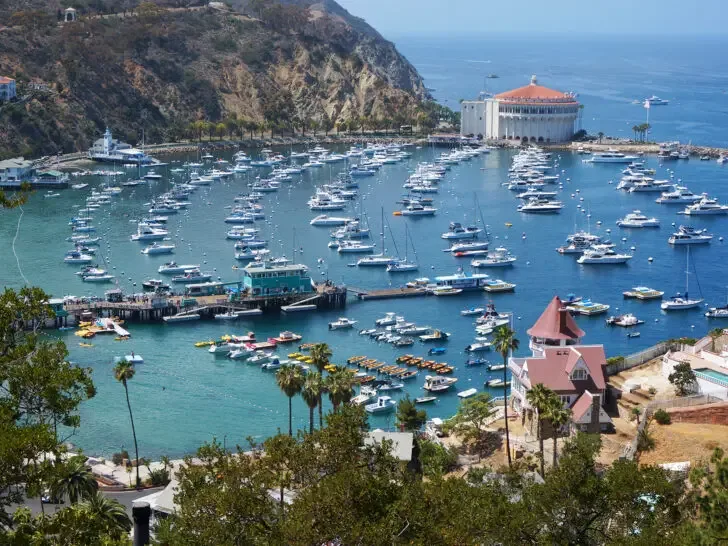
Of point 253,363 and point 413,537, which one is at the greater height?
point 413,537

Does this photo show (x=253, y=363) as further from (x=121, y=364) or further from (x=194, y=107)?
(x=194, y=107)

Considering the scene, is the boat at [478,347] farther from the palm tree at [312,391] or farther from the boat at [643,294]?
the palm tree at [312,391]

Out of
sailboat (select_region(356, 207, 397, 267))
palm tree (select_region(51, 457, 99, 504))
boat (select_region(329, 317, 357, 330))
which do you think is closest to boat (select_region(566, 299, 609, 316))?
boat (select_region(329, 317, 357, 330))

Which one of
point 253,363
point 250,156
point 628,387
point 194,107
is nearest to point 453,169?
point 250,156

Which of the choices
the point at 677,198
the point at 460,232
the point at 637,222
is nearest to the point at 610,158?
the point at 677,198

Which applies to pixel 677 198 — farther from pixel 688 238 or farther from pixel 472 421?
pixel 472 421

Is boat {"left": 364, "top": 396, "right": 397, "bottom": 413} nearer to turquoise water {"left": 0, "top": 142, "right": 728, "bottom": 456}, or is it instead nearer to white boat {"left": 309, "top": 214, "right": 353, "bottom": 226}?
turquoise water {"left": 0, "top": 142, "right": 728, "bottom": 456}
